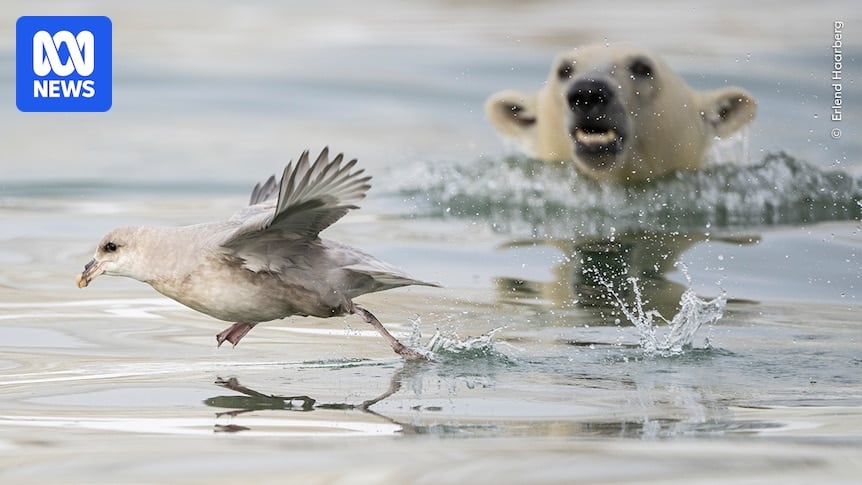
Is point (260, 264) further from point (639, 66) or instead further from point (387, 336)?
point (639, 66)

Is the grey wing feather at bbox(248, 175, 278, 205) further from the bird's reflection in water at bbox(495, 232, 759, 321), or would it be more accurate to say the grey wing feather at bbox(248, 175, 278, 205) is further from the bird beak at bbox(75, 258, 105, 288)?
the bird's reflection in water at bbox(495, 232, 759, 321)

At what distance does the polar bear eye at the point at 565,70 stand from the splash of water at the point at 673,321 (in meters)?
2.48

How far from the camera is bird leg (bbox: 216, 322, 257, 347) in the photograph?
24.0ft

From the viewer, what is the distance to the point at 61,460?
5.46m

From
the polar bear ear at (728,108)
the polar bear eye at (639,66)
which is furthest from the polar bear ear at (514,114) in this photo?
the polar bear ear at (728,108)

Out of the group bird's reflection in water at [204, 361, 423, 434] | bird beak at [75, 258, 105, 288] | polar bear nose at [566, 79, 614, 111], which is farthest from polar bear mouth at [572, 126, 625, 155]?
bird beak at [75, 258, 105, 288]

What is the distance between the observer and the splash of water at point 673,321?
7.50m

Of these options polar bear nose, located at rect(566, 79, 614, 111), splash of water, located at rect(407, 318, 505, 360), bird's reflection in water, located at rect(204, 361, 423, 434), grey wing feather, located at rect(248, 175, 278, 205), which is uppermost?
polar bear nose, located at rect(566, 79, 614, 111)

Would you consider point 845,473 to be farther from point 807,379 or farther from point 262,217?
point 262,217

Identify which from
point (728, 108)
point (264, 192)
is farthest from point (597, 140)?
point (264, 192)

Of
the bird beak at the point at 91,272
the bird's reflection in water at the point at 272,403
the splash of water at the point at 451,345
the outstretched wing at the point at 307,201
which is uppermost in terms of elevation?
the outstretched wing at the point at 307,201

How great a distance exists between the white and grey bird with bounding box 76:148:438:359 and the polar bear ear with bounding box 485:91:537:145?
471cm

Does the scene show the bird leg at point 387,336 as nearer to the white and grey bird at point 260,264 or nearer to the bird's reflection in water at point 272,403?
the white and grey bird at point 260,264

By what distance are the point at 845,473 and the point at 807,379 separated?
1719 mm
